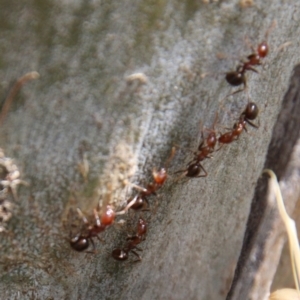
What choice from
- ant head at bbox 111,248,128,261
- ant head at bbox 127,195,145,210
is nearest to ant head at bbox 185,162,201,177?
ant head at bbox 127,195,145,210

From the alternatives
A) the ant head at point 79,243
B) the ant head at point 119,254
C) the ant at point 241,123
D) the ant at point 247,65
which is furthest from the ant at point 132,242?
the ant at point 247,65

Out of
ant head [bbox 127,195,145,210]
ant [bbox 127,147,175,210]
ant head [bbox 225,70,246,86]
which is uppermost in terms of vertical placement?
ant head [bbox 225,70,246,86]

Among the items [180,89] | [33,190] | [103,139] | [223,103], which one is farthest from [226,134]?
[33,190]

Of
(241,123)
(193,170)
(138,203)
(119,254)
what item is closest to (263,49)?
Answer: (241,123)

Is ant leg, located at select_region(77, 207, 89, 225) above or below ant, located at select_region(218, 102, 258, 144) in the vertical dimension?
below

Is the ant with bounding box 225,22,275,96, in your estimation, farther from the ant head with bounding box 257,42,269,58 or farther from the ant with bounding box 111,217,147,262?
the ant with bounding box 111,217,147,262

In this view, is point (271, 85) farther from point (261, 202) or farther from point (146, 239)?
point (146, 239)

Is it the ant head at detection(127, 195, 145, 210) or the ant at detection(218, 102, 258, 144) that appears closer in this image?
the ant head at detection(127, 195, 145, 210)
